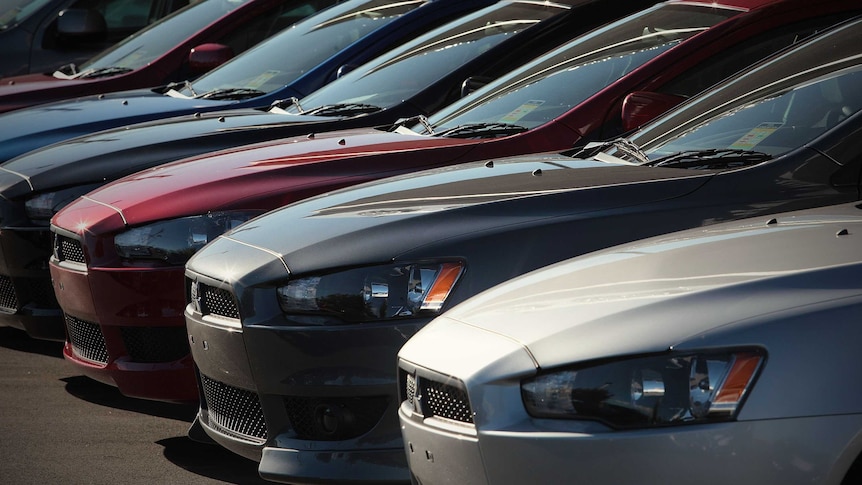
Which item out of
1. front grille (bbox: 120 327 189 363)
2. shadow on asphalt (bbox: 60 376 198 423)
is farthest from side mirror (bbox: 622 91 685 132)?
shadow on asphalt (bbox: 60 376 198 423)

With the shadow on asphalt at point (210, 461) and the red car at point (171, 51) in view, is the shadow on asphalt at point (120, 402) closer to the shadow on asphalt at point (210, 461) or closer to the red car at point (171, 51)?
the shadow on asphalt at point (210, 461)

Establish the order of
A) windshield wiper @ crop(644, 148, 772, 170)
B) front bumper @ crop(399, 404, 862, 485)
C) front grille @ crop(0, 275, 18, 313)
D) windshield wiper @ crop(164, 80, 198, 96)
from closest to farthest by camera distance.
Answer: front bumper @ crop(399, 404, 862, 485) → windshield wiper @ crop(644, 148, 772, 170) → front grille @ crop(0, 275, 18, 313) → windshield wiper @ crop(164, 80, 198, 96)

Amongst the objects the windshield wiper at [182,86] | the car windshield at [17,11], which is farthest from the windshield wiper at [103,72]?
the car windshield at [17,11]

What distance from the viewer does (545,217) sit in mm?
3838

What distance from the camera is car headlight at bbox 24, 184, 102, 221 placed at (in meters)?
6.16

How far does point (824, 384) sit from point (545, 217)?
5.02 ft

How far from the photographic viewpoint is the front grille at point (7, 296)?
6.27 meters

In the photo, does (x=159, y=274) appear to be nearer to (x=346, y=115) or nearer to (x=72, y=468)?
(x=72, y=468)

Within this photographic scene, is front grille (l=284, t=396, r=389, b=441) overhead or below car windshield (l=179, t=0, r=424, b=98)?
below

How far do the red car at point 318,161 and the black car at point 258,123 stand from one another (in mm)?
549

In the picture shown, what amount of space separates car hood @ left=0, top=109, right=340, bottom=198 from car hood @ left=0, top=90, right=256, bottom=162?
20.3 inches

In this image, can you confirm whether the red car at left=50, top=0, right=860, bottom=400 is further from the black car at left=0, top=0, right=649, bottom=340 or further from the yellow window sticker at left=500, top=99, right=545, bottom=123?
the black car at left=0, top=0, right=649, bottom=340

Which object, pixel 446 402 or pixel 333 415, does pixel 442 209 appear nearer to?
pixel 333 415

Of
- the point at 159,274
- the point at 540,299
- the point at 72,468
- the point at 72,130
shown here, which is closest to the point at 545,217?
the point at 540,299
